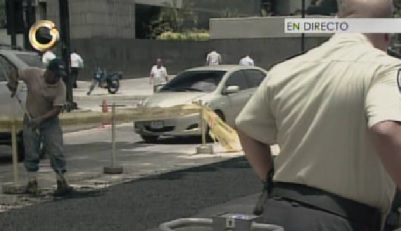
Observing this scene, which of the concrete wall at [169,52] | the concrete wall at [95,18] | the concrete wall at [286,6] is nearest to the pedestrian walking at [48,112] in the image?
the concrete wall at [169,52]

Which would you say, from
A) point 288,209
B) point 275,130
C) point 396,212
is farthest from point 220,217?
point 396,212

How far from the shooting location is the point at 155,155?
48.0 ft

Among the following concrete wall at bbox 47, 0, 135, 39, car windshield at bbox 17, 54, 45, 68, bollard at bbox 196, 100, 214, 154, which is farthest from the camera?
concrete wall at bbox 47, 0, 135, 39

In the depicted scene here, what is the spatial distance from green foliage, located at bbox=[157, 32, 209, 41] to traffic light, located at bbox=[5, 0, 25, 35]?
85.2 feet

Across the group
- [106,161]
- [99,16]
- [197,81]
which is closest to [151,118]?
[106,161]

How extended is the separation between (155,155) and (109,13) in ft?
93.9

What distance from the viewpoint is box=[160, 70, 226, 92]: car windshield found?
1744cm

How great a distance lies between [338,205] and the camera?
2842 millimetres

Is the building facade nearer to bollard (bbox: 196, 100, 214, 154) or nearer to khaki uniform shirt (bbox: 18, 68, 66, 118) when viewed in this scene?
bollard (bbox: 196, 100, 214, 154)

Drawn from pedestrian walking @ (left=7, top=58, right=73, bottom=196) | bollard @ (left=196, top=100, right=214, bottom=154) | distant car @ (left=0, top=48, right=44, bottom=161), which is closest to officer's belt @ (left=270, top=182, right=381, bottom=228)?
pedestrian walking @ (left=7, top=58, right=73, bottom=196)

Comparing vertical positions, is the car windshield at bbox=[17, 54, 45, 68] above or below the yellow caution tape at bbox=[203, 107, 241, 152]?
above

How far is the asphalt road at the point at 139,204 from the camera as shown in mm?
8398

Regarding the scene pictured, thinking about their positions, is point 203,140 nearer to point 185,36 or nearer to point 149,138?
point 149,138

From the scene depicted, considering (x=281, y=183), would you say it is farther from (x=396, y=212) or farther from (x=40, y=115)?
(x=40, y=115)
